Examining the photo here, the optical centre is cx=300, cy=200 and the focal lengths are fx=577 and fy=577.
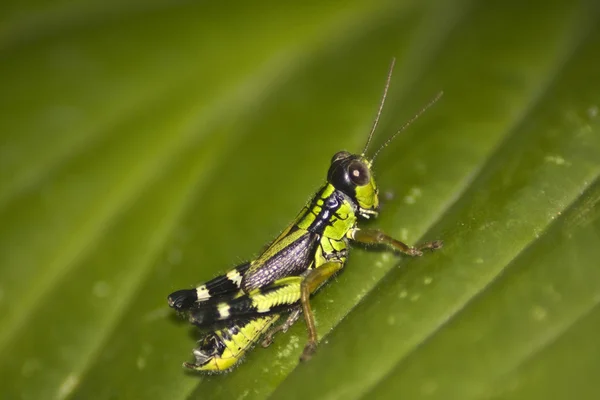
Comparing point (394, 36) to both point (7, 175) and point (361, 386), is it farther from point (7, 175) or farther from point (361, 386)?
point (7, 175)

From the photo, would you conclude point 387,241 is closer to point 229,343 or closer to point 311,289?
point 311,289

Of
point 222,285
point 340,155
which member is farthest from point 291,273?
point 340,155

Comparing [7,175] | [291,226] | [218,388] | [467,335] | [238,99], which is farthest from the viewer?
[238,99]

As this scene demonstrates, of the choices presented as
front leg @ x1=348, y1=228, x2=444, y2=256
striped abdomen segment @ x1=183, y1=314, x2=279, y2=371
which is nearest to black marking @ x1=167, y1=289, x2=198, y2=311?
striped abdomen segment @ x1=183, y1=314, x2=279, y2=371

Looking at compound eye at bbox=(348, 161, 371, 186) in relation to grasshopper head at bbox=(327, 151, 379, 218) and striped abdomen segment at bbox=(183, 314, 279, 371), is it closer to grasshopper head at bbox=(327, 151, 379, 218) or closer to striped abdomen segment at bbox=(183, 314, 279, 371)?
grasshopper head at bbox=(327, 151, 379, 218)

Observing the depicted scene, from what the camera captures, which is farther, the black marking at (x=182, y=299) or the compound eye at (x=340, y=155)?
the compound eye at (x=340, y=155)

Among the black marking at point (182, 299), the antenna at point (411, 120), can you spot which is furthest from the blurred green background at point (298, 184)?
the black marking at point (182, 299)

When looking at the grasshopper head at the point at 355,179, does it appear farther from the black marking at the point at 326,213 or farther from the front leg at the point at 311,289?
the front leg at the point at 311,289

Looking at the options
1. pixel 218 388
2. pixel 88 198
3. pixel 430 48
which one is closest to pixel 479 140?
pixel 430 48
